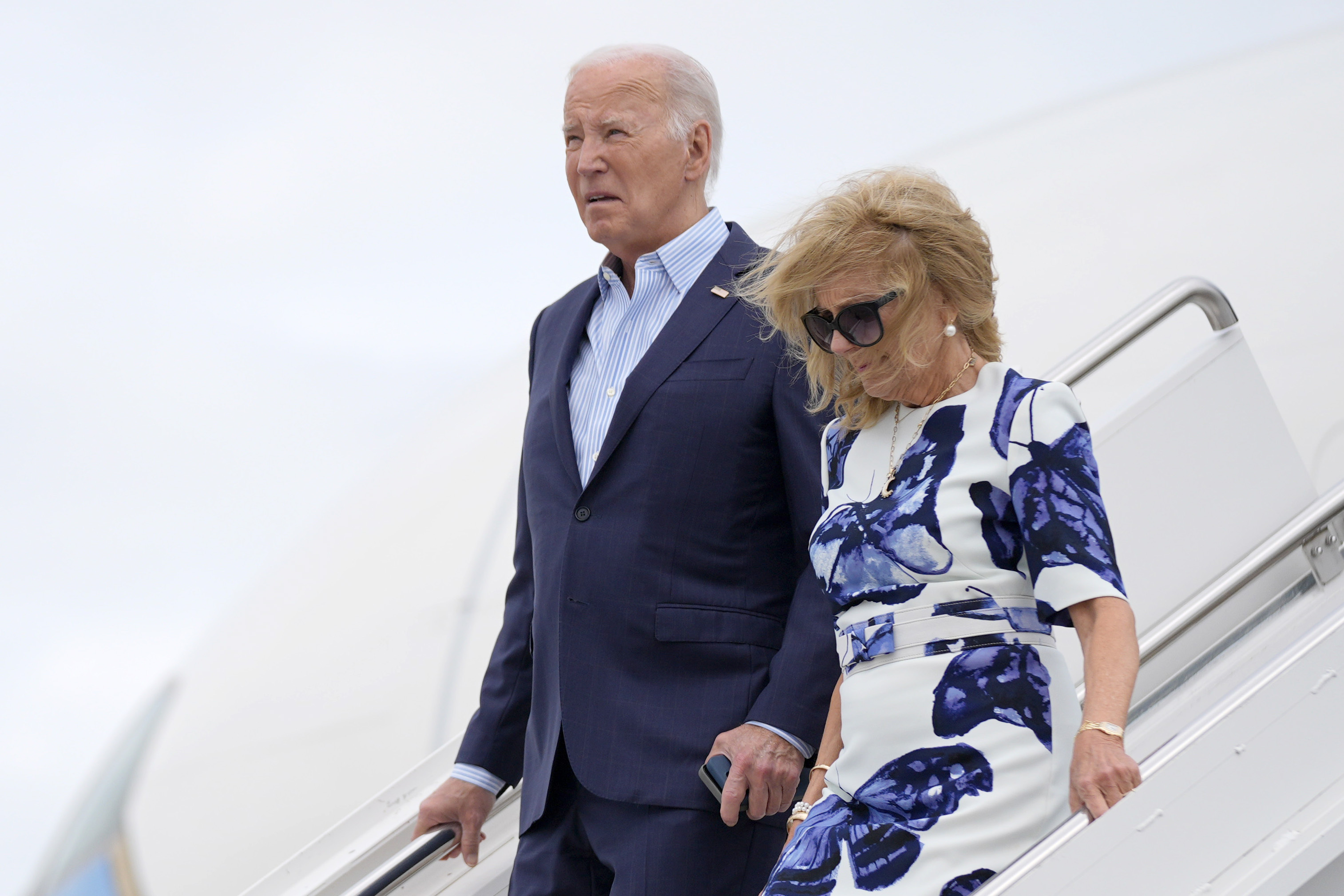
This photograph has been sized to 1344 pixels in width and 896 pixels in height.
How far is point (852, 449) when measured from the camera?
4.65 feet

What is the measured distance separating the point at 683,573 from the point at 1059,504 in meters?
0.59

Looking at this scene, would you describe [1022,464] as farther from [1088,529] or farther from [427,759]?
[427,759]

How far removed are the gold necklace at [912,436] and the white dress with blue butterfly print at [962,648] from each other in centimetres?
1

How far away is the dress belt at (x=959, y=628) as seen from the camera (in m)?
1.22

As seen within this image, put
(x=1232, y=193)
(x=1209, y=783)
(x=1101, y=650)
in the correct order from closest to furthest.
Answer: (x=1101, y=650), (x=1209, y=783), (x=1232, y=193)

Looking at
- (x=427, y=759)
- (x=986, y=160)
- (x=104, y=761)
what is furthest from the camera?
(x=986, y=160)

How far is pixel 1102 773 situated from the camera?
108 centimetres

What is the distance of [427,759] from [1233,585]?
162 cm

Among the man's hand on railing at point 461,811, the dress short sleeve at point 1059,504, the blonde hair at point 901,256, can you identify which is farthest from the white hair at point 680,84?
the man's hand on railing at point 461,811

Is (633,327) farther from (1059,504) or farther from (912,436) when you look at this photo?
(1059,504)

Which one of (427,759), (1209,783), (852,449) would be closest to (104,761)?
(427,759)

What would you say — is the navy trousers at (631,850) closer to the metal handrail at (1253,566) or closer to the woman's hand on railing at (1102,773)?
the woman's hand on railing at (1102,773)

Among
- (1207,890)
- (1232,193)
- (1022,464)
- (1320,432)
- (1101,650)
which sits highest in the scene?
(1022,464)

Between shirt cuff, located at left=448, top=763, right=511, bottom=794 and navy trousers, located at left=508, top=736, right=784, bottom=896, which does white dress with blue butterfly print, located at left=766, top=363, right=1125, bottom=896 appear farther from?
shirt cuff, located at left=448, top=763, right=511, bottom=794
